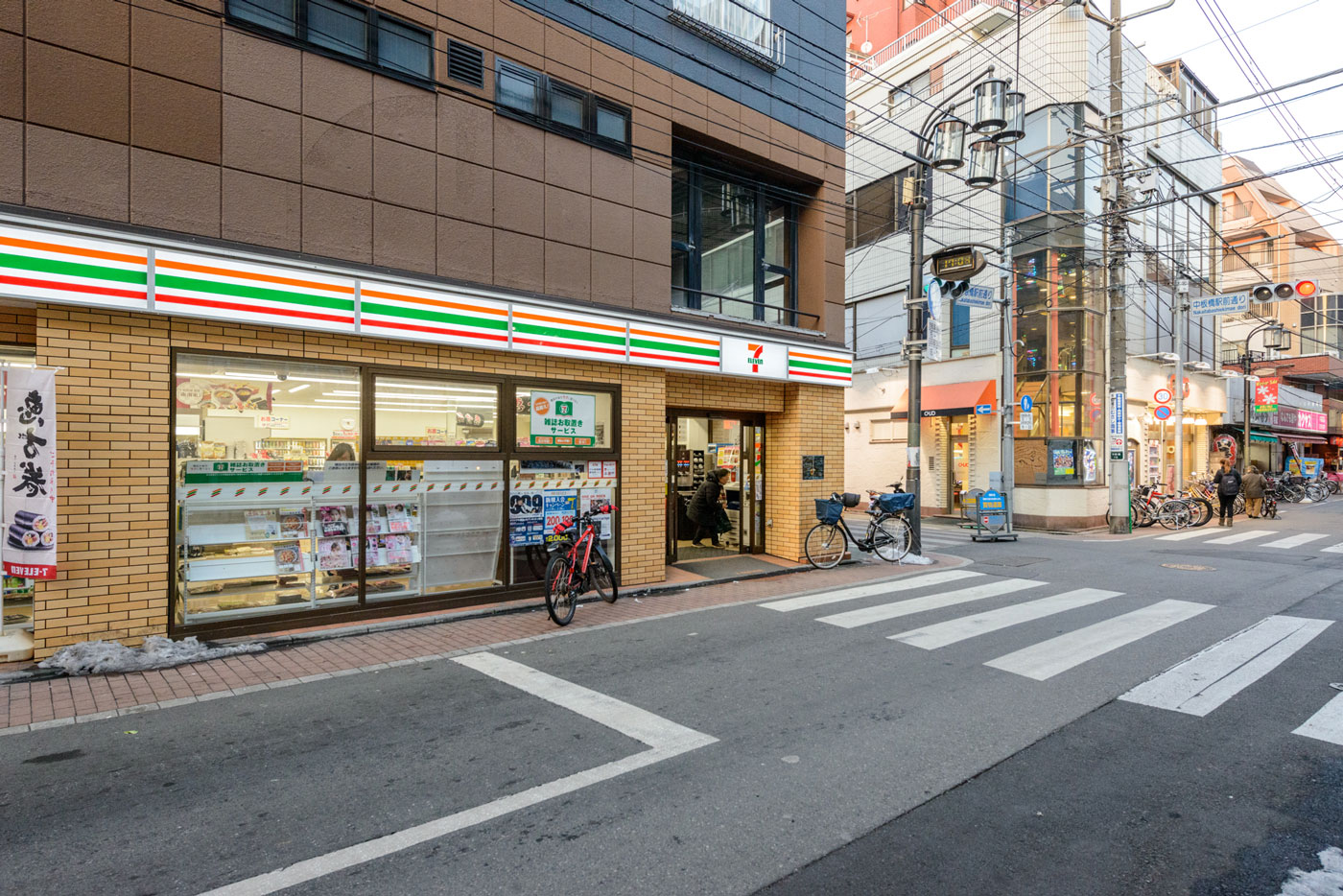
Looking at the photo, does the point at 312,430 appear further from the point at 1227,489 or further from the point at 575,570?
the point at 1227,489

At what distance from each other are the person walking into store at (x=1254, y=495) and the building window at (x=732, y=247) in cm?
1798

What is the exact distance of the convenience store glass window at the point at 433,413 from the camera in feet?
25.7

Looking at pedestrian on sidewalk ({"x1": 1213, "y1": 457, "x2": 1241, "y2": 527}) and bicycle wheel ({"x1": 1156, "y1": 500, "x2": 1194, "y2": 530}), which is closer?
pedestrian on sidewalk ({"x1": 1213, "y1": 457, "x2": 1241, "y2": 527})

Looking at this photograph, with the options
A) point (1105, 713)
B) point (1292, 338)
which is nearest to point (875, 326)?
point (1105, 713)

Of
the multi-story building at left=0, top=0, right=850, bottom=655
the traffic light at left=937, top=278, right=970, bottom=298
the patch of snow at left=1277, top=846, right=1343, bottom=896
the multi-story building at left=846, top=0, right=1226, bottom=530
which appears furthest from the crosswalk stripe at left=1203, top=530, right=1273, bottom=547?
the patch of snow at left=1277, top=846, right=1343, bottom=896

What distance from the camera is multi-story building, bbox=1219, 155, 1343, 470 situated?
103ft

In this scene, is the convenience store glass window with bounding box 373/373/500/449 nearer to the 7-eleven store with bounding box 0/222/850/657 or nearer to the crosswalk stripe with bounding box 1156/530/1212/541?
the 7-eleven store with bounding box 0/222/850/657

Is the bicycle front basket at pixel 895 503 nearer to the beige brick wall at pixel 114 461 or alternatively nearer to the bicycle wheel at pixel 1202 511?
the beige brick wall at pixel 114 461

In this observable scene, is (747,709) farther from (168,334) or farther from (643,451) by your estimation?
(168,334)

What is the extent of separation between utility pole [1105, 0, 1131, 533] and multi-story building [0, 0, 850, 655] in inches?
452

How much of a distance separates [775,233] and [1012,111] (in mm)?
4195

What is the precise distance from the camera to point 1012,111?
38.1 feet

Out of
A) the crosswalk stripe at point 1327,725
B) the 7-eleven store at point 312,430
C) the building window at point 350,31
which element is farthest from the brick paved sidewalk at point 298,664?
the building window at point 350,31

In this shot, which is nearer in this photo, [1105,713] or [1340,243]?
[1105,713]
